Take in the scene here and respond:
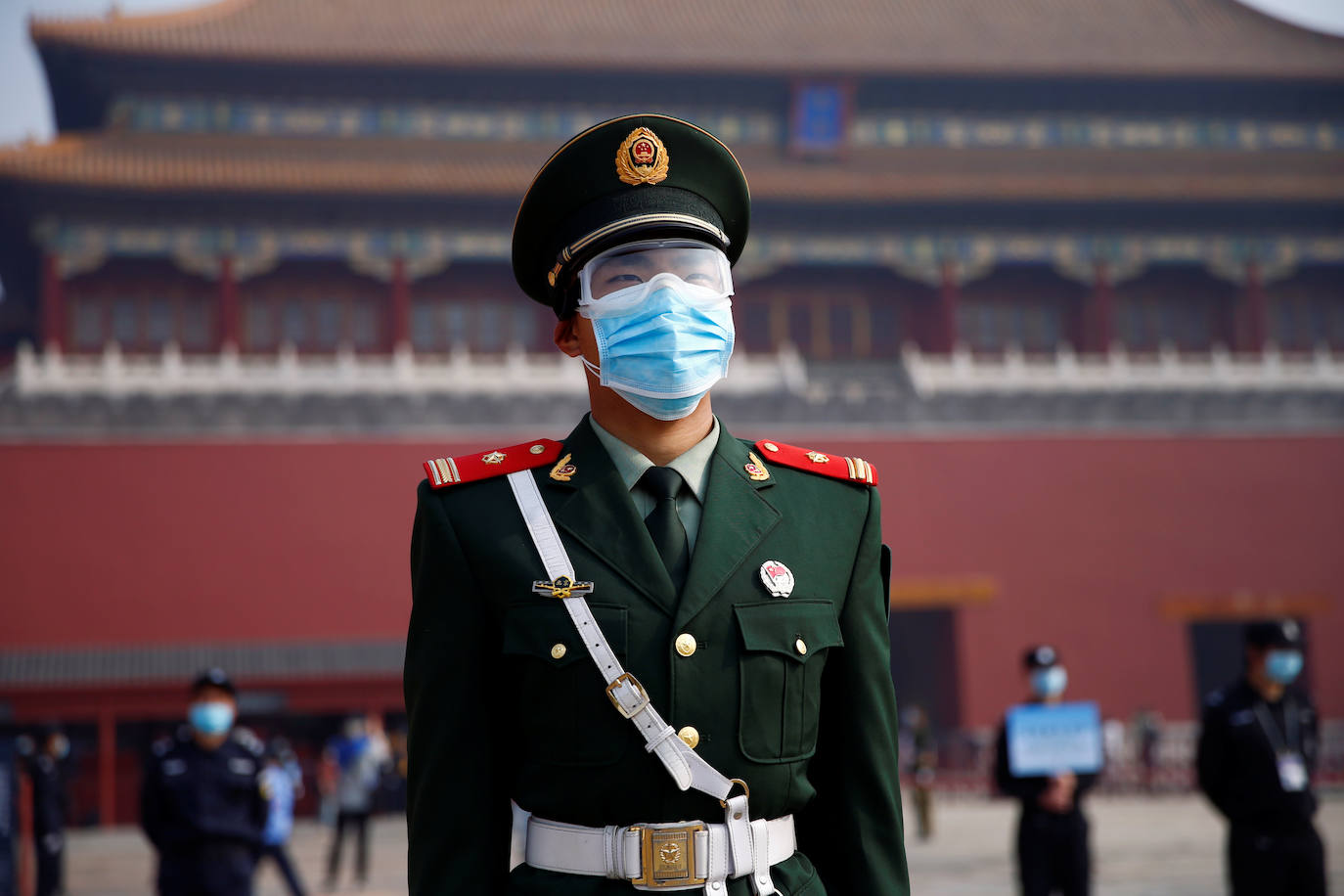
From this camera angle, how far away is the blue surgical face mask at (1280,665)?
4867mm

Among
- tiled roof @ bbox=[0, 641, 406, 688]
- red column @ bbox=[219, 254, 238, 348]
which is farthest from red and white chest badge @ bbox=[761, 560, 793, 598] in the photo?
red column @ bbox=[219, 254, 238, 348]

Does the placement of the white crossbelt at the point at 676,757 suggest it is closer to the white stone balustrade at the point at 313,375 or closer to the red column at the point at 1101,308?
the white stone balustrade at the point at 313,375

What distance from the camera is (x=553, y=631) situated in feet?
5.99

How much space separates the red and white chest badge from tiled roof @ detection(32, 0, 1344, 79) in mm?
18271

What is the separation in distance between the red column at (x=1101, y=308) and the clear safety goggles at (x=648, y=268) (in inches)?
688

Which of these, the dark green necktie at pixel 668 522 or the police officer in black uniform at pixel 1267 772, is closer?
the dark green necktie at pixel 668 522

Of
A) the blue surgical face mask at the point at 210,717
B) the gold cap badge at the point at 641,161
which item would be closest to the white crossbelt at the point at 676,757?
the gold cap badge at the point at 641,161

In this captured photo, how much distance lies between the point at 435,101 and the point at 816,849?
61.2ft

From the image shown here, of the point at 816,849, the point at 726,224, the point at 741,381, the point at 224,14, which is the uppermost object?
the point at 224,14

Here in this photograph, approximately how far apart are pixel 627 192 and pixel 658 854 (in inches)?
32.7

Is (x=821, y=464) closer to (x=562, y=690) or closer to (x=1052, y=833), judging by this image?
(x=562, y=690)

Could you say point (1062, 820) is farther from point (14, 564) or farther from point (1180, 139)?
point (1180, 139)

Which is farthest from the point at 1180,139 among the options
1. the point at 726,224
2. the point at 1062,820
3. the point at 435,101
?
the point at 726,224

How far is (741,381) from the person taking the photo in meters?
17.0
